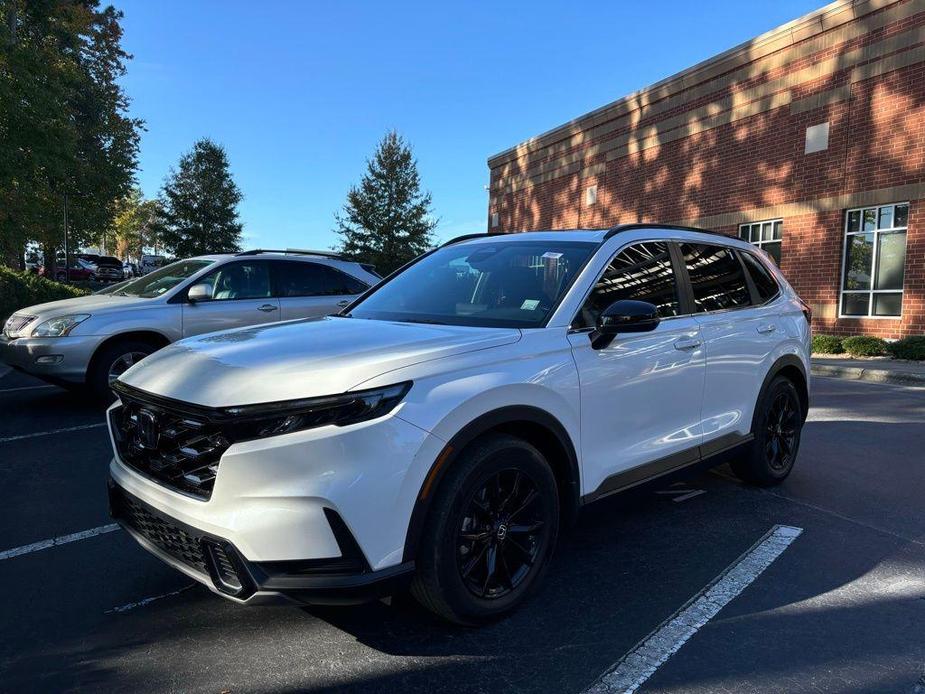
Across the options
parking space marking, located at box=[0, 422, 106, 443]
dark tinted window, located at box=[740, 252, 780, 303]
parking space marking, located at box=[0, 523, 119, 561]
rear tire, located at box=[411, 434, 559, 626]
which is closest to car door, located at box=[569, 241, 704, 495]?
rear tire, located at box=[411, 434, 559, 626]

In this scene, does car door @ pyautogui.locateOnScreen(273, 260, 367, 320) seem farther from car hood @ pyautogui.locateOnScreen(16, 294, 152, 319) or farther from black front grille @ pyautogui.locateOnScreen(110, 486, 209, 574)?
black front grille @ pyautogui.locateOnScreen(110, 486, 209, 574)

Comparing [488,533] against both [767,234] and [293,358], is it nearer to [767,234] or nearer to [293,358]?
[293,358]

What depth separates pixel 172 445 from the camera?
2.66m

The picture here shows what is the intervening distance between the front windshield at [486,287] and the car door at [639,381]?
0.72 feet

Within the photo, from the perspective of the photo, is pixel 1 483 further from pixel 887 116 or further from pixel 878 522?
pixel 887 116

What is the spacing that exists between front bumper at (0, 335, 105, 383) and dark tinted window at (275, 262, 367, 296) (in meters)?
2.16

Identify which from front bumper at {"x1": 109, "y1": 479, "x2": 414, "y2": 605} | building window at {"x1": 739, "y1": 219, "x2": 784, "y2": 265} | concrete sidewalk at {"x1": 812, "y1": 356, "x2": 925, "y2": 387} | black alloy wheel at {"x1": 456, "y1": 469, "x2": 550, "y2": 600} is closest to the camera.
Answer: front bumper at {"x1": 109, "y1": 479, "x2": 414, "y2": 605}

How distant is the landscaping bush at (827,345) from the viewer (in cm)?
1380

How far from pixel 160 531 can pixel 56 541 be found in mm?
1600

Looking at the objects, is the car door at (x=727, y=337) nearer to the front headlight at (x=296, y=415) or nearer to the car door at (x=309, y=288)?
the front headlight at (x=296, y=415)

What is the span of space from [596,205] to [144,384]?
21193 millimetres

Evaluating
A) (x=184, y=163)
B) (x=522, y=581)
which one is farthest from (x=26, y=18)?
(x=184, y=163)

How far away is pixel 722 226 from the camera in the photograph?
17.8m

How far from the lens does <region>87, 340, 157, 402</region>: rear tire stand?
6910 millimetres
